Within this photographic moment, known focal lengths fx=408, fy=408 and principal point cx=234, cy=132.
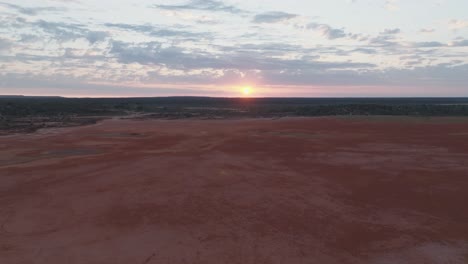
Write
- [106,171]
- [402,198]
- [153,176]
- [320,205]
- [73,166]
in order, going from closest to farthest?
[320,205] < [402,198] < [153,176] < [106,171] < [73,166]

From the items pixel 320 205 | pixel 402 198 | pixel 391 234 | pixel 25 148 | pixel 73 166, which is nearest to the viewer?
pixel 391 234

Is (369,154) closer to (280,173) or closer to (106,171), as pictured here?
(280,173)

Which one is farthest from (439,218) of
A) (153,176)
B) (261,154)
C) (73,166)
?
(73,166)

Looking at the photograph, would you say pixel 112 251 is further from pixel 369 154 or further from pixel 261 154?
pixel 369 154

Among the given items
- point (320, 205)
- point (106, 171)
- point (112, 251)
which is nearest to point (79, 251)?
point (112, 251)

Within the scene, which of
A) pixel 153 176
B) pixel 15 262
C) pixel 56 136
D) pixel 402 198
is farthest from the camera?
pixel 56 136

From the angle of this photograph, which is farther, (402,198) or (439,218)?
(402,198)
